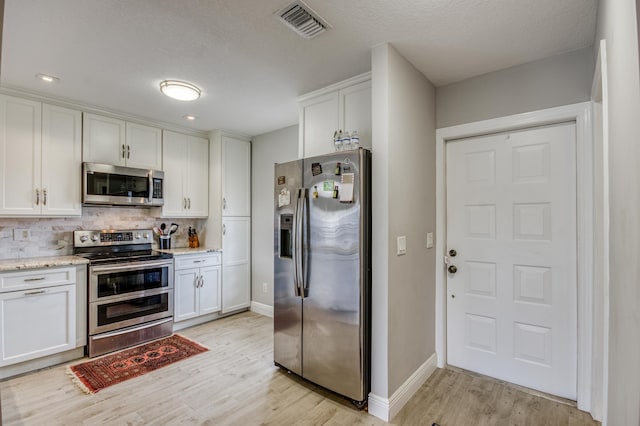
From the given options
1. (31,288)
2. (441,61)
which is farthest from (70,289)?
(441,61)

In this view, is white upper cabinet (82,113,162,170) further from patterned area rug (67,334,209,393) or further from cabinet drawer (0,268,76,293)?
patterned area rug (67,334,209,393)

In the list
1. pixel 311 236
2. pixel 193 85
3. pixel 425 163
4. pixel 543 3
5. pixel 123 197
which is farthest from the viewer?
pixel 123 197

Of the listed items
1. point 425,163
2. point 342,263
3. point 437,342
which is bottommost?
point 437,342

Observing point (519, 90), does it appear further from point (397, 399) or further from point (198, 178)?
point (198, 178)

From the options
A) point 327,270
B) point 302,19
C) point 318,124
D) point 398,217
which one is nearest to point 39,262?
point 327,270

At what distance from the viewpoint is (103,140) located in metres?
3.48

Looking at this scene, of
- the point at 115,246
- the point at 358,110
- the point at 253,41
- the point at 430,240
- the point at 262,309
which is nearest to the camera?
the point at 253,41

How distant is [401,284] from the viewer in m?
2.34

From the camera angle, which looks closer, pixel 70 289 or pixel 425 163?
pixel 425 163

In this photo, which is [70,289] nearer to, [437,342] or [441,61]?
[437,342]

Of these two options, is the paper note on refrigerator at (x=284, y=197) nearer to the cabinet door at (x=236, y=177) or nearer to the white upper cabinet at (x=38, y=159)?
the cabinet door at (x=236, y=177)

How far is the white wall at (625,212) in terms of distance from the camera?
91cm

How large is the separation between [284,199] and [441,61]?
1.61 metres

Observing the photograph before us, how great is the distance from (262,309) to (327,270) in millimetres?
2328
